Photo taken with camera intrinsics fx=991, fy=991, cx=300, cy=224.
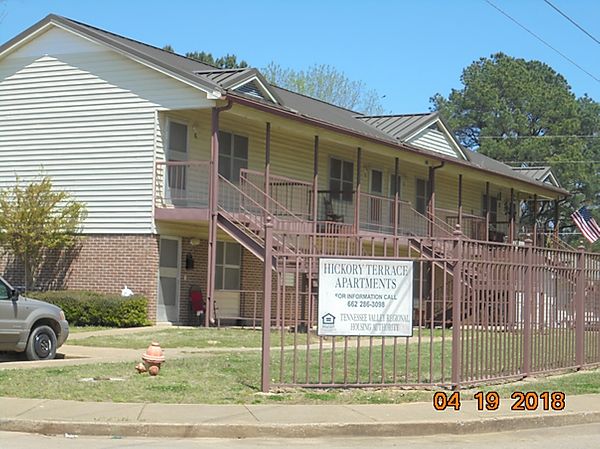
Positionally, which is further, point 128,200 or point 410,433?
point 128,200

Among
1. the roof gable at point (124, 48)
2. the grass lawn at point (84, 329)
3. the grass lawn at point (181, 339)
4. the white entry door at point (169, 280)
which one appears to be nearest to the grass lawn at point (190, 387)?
the grass lawn at point (181, 339)

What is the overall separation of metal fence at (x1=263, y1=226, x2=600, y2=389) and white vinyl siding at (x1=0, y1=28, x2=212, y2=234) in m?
10.0

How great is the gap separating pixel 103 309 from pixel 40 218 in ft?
11.5

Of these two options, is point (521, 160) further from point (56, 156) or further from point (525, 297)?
point (525, 297)

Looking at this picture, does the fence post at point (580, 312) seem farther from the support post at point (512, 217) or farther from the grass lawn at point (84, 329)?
the support post at point (512, 217)

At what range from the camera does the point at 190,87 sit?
2525 cm

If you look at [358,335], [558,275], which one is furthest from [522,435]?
[558,275]

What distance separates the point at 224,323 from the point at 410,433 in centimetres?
1728

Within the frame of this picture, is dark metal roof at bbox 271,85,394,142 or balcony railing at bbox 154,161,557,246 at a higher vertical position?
dark metal roof at bbox 271,85,394,142

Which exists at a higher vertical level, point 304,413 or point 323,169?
point 323,169

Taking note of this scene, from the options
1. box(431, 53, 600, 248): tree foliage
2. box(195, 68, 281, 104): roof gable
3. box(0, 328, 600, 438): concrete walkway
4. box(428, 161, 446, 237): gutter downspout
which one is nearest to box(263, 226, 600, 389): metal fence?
box(0, 328, 600, 438): concrete walkway

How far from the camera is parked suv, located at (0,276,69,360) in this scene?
1664 centimetres

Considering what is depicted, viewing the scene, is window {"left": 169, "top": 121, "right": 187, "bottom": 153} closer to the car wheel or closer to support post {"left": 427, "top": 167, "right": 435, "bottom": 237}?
the car wheel

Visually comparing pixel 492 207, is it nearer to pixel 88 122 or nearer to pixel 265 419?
pixel 88 122
